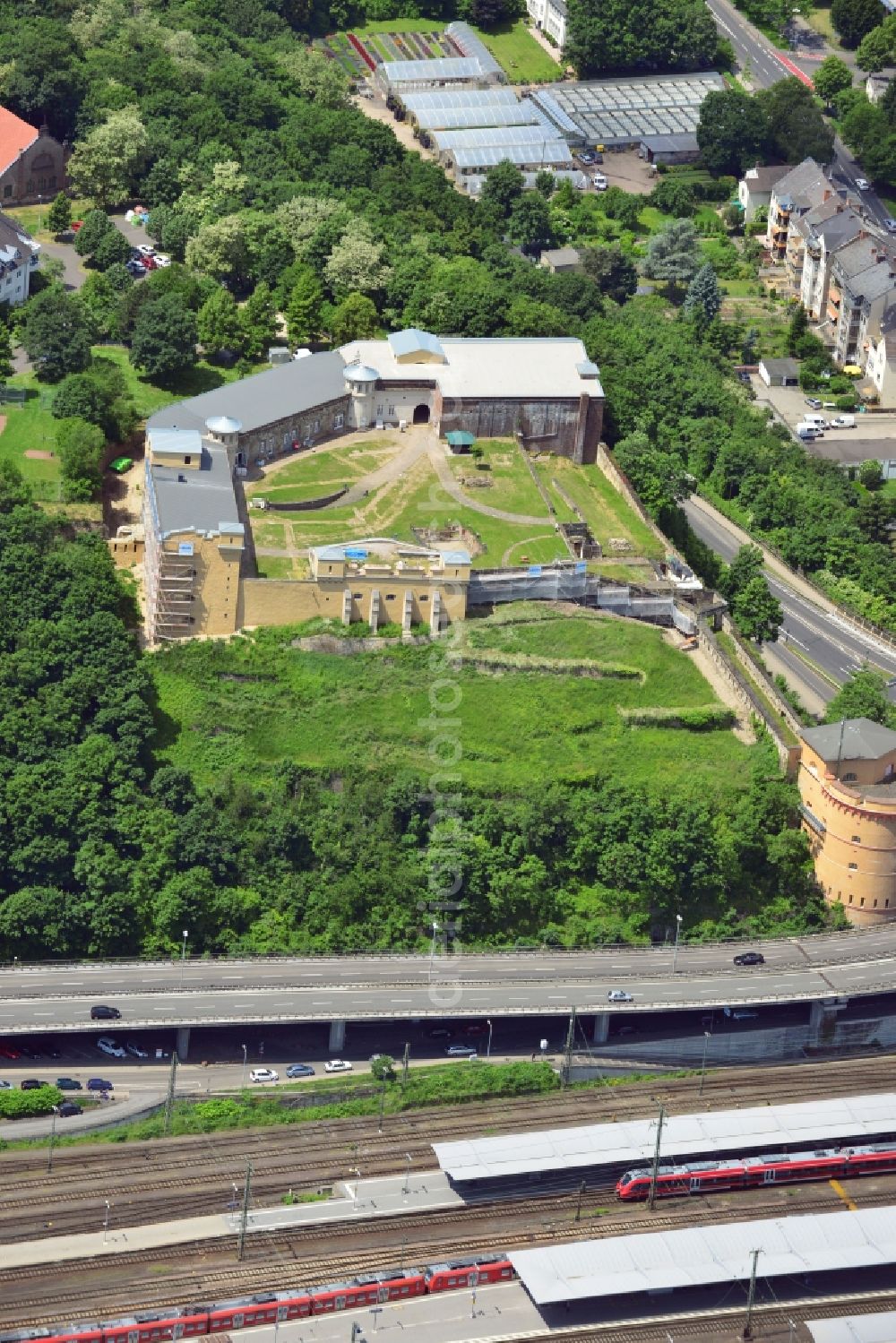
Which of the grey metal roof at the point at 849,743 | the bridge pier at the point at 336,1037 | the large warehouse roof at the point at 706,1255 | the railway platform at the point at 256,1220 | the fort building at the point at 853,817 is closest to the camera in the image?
the large warehouse roof at the point at 706,1255

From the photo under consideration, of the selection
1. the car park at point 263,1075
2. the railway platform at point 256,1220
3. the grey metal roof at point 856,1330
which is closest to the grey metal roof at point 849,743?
the railway platform at point 256,1220

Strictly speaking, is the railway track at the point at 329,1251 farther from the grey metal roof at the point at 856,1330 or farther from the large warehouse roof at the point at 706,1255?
the grey metal roof at the point at 856,1330

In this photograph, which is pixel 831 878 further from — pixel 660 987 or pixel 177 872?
pixel 177 872

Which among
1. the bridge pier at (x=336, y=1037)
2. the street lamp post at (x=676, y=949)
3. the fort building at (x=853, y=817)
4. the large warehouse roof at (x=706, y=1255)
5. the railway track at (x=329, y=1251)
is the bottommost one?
the railway track at (x=329, y=1251)

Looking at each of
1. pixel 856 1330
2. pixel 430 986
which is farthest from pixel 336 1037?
pixel 856 1330

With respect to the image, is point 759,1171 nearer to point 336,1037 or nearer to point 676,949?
point 676,949

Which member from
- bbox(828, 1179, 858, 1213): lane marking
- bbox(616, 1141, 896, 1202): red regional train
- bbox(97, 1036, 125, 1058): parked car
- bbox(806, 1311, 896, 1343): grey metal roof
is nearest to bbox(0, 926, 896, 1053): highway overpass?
bbox(97, 1036, 125, 1058): parked car
